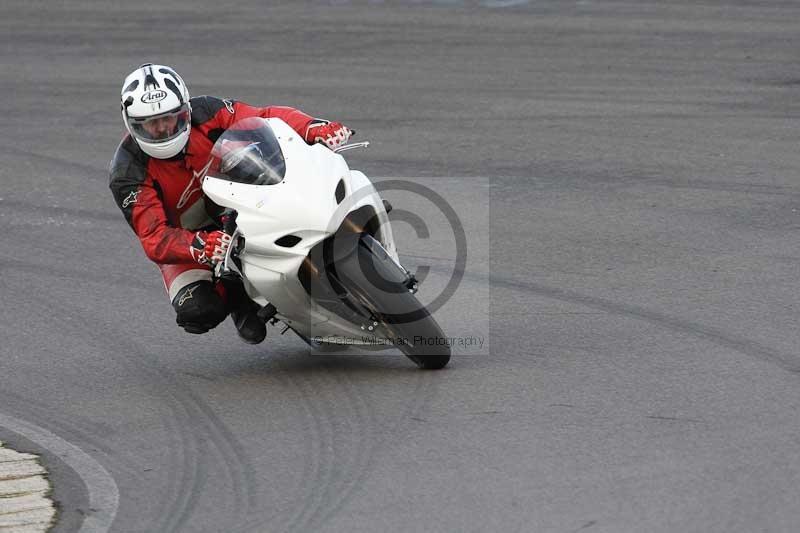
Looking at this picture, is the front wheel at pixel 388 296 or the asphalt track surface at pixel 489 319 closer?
the asphalt track surface at pixel 489 319

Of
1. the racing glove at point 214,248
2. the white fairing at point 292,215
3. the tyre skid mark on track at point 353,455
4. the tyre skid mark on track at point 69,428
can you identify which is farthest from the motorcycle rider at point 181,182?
the tyre skid mark on track at point 69,428

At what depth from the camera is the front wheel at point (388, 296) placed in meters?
6.30

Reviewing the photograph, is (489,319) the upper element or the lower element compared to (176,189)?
lower

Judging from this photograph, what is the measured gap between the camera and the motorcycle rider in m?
6.47

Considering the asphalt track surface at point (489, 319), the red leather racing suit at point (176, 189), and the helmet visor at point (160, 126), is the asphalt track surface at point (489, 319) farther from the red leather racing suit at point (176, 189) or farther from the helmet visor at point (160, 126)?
the helmet visor at point (160, 126)

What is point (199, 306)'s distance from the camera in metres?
6.76

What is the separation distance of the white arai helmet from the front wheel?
3.57 ft

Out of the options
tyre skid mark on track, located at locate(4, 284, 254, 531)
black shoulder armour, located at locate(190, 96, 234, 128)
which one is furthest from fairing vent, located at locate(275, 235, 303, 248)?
black shoulder armour, located at locate(190, 96, 234, 128)

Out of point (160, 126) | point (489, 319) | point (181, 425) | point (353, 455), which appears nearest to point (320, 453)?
point (353, 455)

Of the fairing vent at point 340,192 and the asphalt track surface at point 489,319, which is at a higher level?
the fairing vent at point 340,192

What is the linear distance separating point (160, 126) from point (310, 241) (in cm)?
99

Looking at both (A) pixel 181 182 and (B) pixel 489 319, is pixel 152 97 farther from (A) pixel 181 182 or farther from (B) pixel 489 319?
(B) pixel 489 319

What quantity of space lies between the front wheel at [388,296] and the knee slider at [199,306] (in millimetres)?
833

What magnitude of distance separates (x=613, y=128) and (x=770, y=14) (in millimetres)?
5612
